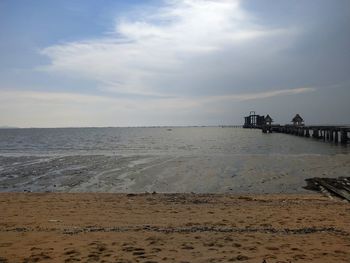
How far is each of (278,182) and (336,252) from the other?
1522 cm

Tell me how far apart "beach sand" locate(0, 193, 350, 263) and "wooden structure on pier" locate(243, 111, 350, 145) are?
47.4m

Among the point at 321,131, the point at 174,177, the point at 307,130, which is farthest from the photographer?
the point at 307,130

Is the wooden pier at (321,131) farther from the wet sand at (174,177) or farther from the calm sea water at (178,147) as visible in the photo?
the wet sand at (174,177)

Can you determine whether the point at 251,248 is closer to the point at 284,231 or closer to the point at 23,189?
the point at 284,231

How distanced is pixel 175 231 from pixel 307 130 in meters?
78.0

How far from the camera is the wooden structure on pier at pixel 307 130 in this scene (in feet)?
194

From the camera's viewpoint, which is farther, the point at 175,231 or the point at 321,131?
the point at 321,131

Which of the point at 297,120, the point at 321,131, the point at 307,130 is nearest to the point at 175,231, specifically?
the point at 321,131

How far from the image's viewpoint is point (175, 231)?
9492mm

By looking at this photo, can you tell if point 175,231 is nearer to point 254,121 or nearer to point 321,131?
point 321,131

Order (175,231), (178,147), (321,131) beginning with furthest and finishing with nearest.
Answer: (321,131) → (178,147) → (175,231)

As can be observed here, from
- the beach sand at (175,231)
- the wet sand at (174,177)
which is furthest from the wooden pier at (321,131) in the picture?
the beach sand at (175,231)

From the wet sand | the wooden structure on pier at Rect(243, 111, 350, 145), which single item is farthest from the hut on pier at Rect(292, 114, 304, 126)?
the wet sand

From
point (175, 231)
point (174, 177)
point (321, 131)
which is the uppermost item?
point (321, 131)
